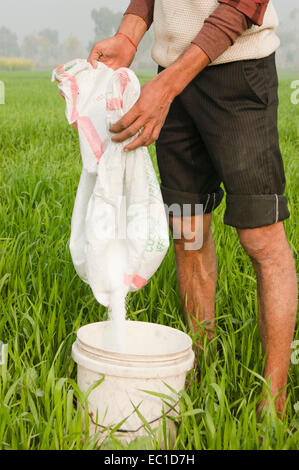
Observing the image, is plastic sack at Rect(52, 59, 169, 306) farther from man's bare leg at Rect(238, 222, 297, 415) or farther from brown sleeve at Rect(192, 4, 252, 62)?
man's bare leg at Rect(238, 222, 297, 415)

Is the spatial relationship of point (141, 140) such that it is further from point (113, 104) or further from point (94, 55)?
point (94, 55)

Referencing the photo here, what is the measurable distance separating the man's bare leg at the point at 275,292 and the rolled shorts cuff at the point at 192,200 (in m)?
0.28

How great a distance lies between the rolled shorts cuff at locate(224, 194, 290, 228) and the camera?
1.69 metres

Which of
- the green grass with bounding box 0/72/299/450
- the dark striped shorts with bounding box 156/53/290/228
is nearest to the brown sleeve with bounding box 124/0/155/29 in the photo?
the dark striped shorts with bounding box 156/53/290/228

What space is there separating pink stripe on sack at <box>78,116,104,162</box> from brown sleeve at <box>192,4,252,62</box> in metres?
0.34

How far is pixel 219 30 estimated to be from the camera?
1568 millimetres

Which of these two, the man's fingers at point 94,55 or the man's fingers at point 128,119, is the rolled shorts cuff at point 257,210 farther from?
the man's fingers at point 94,55

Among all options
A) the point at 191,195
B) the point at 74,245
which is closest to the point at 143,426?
the point at 74,245

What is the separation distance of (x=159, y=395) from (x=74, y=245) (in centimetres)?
45

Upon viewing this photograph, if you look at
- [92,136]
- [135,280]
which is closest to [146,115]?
[92,136]

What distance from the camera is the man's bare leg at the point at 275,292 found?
1715mm

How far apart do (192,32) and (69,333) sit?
3.48ft

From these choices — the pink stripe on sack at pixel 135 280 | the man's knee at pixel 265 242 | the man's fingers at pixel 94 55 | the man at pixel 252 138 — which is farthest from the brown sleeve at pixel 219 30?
the pink stripe on sack at pixel 135 280

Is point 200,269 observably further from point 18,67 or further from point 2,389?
point 18,67
